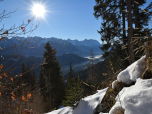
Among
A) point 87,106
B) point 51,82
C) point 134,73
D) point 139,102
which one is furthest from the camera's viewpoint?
point 51,82

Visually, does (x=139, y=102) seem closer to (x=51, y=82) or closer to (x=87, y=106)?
(x=87, y=106)

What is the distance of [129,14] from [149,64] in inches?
232

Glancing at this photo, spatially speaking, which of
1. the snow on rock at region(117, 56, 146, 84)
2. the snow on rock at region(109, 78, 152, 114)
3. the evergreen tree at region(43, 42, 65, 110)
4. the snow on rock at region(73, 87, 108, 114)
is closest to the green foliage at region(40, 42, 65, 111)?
the evergreen tree at region(43, 42, 65, 110)

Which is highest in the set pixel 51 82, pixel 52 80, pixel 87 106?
pixel 87 106

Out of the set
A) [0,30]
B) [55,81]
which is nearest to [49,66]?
[55,81]

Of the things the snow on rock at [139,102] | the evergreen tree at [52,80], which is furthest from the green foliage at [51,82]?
the snow on rock at [139,102]

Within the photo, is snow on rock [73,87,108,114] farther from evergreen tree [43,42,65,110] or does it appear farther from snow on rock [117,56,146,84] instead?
evergreen tree [43,42,65,110]

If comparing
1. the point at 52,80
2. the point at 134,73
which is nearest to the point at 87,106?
the point at 134,73

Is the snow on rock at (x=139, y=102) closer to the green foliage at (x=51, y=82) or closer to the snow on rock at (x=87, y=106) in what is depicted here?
the snow on rock at (x=87, y=106)

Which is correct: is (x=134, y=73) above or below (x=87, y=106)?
above

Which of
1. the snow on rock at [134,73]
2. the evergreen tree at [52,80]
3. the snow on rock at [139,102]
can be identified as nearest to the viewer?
the snow on rock at [139,102]

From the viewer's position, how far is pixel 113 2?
7.49 metres

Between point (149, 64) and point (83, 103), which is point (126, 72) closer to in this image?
point (149, 64)

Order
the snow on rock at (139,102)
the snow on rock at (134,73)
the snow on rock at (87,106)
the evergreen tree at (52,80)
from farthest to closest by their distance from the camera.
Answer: the evergreen tree at (52,80) → the snow on rock at (87,106) → the snow on rock at (134,73) → the snow on rock at (139,102)
